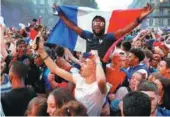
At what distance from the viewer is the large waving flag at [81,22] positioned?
6.11 metres

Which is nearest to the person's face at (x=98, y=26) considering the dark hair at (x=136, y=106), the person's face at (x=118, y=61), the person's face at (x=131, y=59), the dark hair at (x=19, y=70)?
the person's face at (x=118, y=61)

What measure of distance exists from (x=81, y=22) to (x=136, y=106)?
128 inches

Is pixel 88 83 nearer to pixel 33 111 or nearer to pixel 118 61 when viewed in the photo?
pixel 33 111

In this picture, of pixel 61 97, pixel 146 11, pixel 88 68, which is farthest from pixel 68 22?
pixel 61 97

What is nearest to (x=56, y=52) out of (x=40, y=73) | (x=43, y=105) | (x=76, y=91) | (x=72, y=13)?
(x=40, y=73)

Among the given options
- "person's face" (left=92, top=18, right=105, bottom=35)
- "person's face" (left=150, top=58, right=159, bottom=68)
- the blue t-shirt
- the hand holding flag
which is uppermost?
A: the hand holding flag

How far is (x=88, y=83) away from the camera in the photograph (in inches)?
170

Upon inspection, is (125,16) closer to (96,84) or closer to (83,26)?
(83,26)

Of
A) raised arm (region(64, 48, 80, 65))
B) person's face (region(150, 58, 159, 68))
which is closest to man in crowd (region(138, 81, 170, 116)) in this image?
raised arm (region(64, 48, 80, 65))

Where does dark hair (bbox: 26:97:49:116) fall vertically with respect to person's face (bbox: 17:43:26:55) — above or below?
below

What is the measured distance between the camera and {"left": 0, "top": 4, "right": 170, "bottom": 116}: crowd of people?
3604 mm

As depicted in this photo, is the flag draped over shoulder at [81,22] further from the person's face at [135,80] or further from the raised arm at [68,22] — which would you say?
the person's face at [135,80]

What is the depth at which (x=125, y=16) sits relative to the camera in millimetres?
6246

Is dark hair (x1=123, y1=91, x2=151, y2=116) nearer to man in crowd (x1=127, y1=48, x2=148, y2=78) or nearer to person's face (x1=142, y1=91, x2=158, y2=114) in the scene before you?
person's face (x1=142, y1=91, x2=158, y2=114)
